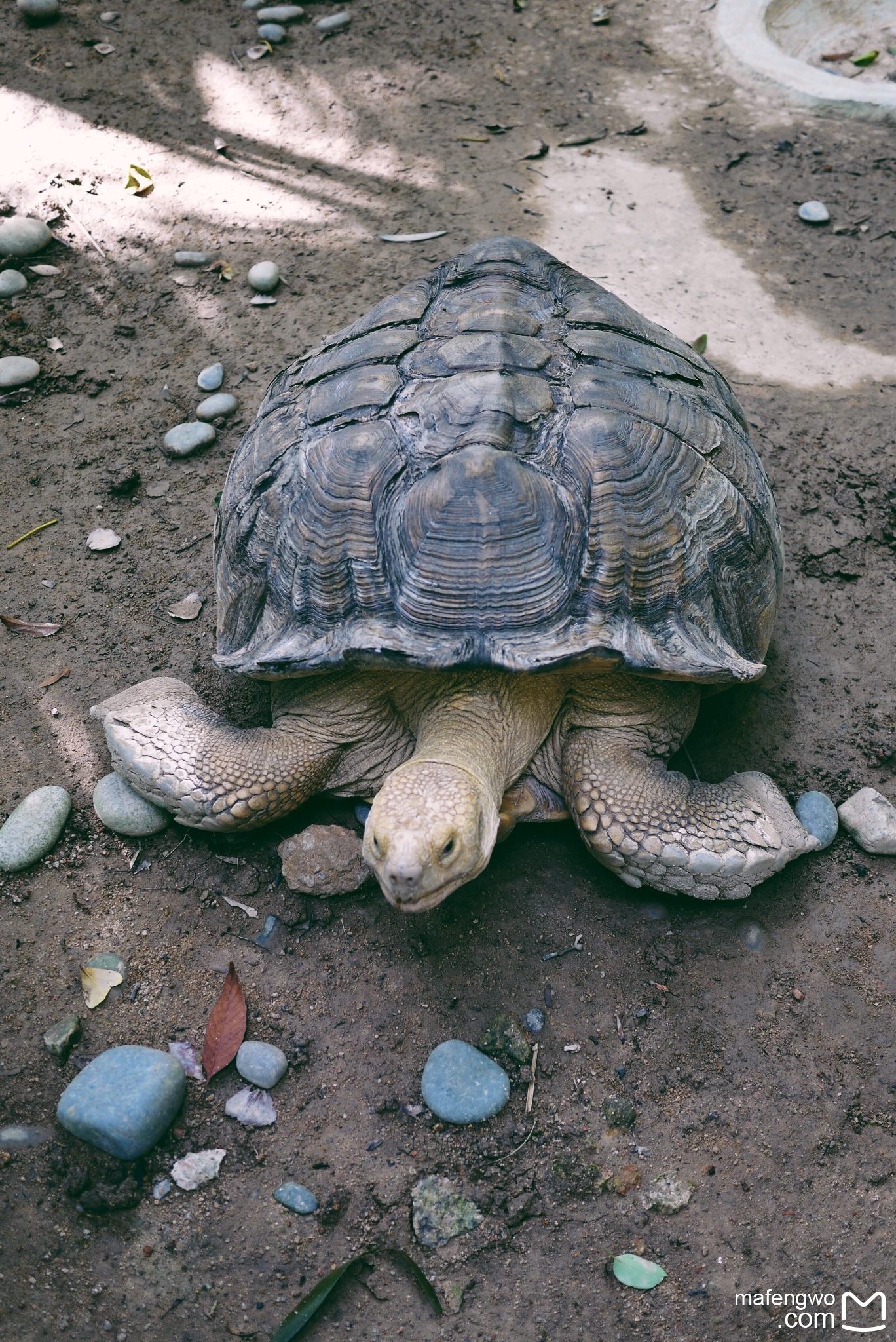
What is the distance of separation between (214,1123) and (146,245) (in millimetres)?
4365

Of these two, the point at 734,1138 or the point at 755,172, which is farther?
the point at 755,172

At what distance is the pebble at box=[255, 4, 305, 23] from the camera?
20.0 feet

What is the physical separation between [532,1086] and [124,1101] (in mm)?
958

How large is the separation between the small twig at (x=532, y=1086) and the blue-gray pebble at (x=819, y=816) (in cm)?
101

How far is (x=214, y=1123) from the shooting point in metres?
2.20

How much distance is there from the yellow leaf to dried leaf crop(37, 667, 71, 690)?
1.06m

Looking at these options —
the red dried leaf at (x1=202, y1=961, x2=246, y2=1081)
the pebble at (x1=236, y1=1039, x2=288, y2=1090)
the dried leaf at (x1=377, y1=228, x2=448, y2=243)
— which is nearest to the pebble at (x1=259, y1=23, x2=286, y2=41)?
the dried leaf at (x1=377, y1=228, x2=448, y2=243)

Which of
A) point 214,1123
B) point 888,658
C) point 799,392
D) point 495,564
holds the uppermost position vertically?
point 495,564

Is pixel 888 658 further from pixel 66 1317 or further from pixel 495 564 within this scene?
pixel 66 1317

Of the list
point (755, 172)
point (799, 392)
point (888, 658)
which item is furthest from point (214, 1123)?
point (755, 172)

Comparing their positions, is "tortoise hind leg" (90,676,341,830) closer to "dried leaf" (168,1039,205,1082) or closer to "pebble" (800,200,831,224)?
"dried leaf" (168,1039,205,1082)

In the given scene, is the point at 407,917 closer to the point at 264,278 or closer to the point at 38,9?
the point at 264,278

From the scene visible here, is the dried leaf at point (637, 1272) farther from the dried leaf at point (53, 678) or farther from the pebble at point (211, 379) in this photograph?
the pebble at point (211, 379)

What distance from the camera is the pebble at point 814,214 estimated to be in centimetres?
504
